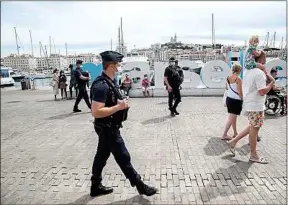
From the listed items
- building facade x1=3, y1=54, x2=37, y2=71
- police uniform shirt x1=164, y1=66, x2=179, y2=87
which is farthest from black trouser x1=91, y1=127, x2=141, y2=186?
→ building facade x1=3, y1=54, x2=37, y2=71

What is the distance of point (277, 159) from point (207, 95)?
8.59m

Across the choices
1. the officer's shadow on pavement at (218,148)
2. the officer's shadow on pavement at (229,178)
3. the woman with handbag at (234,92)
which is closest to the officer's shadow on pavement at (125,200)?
the officer's shadow on pavement at (229,178)

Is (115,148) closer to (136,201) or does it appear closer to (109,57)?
(136,201)

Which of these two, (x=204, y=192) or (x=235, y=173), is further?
(x=235, y=173)

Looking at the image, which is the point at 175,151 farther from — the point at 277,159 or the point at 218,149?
the point at 277,159

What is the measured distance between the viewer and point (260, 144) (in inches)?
216

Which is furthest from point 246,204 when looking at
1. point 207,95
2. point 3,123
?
point 207,95

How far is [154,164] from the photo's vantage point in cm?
457

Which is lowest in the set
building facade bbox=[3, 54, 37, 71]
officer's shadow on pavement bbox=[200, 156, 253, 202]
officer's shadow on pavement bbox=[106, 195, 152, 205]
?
officer's shadow on pavement bbox=[106, 195, 152, 205]

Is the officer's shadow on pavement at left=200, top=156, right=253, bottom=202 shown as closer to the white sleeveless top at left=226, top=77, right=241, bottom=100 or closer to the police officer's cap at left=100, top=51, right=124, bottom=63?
the white sleeveless top at left=226, top=77, right=241, bottom=100

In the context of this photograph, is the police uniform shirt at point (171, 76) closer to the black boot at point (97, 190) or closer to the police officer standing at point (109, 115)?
the police officer standing at point (109, 115)

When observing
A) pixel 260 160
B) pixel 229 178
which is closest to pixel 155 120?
pixel 260 160

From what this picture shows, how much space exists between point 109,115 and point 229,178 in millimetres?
2079

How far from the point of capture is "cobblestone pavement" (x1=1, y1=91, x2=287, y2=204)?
352 cm
